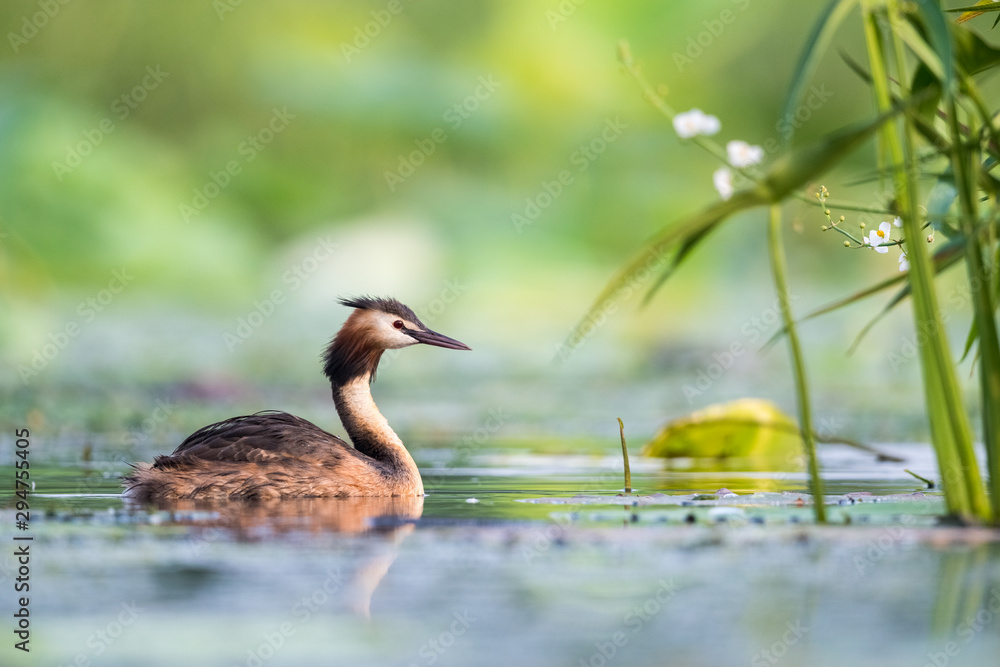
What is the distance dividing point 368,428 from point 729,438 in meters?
3.56

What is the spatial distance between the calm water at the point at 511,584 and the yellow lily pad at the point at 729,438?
3.32m

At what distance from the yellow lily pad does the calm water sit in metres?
3.32

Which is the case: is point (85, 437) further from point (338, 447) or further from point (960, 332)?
point (960, 332)

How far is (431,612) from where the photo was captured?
4.04m

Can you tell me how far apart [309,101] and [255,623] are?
23.8 metres

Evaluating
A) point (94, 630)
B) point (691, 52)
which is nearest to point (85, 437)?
point (94, 630)

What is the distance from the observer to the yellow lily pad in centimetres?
1000

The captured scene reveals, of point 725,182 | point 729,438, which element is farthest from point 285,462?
point 729,438

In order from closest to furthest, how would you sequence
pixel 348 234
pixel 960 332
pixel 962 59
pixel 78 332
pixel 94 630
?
pixel 94 630, pixel 962 59, pixel 78 332, pixel 960 332, pixel 348 234

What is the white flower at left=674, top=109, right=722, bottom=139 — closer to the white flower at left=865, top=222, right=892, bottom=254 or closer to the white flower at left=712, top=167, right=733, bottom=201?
the white flower at left=712, top=167, right=733, bottom=201

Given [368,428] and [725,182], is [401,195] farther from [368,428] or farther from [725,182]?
[725,182]

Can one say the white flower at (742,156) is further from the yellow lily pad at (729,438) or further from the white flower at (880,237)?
the yellow lily pad at (729,438)

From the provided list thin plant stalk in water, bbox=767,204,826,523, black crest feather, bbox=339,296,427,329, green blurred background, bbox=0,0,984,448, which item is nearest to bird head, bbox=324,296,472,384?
black crest feather, bbox=339,296,427,329

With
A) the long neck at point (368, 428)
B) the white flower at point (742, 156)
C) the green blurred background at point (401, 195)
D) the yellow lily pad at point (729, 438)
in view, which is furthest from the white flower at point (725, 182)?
the green blurred background at point (401, 195)
